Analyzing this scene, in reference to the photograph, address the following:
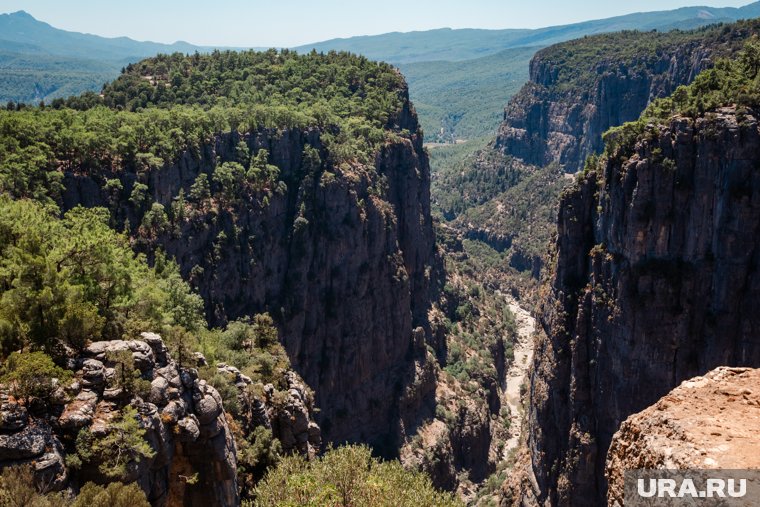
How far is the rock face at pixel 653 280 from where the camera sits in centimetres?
5141

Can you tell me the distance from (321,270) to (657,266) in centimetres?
4880

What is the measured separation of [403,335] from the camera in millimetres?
99375

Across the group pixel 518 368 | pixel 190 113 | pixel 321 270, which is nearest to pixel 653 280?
pixel 321 270

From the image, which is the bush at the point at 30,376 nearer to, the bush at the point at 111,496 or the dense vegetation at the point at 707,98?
the bush at the point at 111,496

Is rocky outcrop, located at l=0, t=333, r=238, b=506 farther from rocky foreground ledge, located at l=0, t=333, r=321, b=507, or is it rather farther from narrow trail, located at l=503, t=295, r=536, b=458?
narrow trail, located at l=503, t=295, r=536, b=458

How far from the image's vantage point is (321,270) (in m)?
90.6

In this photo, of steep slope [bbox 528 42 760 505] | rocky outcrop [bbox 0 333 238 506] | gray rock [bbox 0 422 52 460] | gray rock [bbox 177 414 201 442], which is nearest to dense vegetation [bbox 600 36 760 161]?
steep slope [bbox 528 42 760 505]

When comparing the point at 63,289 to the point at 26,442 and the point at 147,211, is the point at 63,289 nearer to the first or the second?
the point at 26,442

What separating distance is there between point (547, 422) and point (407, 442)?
2699cm

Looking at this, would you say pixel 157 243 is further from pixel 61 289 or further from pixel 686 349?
pixel 686 349

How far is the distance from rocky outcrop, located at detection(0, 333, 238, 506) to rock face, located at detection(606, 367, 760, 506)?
18.3 metres

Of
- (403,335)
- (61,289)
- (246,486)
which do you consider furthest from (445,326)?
(61,289)

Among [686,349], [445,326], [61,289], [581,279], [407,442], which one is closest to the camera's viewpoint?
[61,289]

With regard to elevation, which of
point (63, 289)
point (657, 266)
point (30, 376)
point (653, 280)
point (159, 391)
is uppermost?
point (63, 289)
